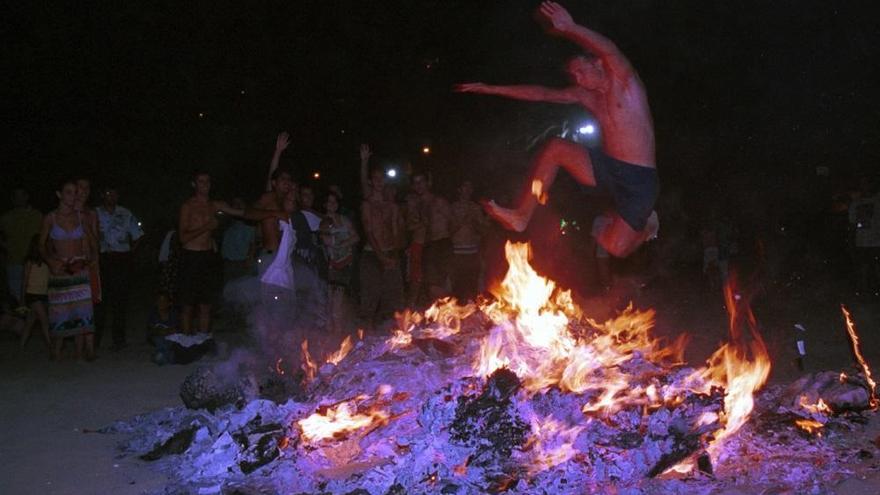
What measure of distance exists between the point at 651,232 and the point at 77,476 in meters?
3.94

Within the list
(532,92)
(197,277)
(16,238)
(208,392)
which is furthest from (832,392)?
(16,238)

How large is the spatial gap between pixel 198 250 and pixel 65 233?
1.25 meters

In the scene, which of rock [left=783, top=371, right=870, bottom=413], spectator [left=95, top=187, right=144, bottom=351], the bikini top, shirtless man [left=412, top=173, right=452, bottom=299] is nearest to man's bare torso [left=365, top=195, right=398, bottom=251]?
shirtless man [left=412, top=173, right=452, bottom=299]

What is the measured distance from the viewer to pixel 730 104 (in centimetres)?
1167

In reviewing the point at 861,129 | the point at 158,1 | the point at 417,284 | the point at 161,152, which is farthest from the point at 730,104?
the point at 161,152

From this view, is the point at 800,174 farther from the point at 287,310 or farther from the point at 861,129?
the point at 287,310

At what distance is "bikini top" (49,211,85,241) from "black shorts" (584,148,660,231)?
16.9ft

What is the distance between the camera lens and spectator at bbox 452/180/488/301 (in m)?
9.11

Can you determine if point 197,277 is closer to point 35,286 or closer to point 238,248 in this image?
point 35,286

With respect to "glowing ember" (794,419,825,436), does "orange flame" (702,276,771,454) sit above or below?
above

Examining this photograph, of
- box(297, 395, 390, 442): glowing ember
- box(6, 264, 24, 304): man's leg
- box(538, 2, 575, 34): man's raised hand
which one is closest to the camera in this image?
box(538, 2, 575, 34): man's raised hand

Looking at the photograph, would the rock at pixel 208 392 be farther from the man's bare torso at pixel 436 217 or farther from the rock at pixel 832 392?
the man's bare torso at pixel 436 217

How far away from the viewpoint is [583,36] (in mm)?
4273

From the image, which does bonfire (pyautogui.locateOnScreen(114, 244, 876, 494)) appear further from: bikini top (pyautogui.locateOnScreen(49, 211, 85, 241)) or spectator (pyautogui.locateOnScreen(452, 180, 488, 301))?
spectator (pyautogui.locateOnScreen(452, 180, 488, 301))
